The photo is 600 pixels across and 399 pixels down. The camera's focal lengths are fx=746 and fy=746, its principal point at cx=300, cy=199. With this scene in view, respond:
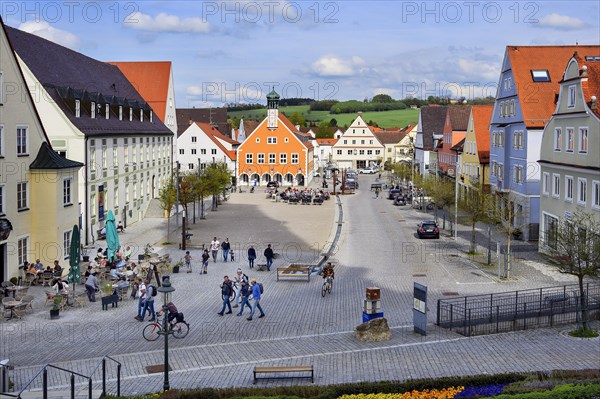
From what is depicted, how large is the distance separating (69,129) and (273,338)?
86.6ft

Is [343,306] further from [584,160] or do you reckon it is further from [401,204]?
[401,204]

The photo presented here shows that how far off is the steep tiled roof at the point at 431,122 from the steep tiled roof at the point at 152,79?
A: 37865 millimetres

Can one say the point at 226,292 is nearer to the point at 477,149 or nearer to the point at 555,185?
the point at 555,185

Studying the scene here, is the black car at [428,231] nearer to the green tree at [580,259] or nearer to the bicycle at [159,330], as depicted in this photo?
the green tree at [580,259]

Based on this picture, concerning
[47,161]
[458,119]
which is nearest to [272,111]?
[458,119]

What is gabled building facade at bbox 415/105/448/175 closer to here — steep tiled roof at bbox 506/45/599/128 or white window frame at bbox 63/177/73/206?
steep tiled roof at bbox 506/45/599/128

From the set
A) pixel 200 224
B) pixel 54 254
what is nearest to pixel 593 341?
pixel 54 254

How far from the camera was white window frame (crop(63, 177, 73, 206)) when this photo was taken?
34.5 metres

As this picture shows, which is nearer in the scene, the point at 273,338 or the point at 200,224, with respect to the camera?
the point at 273,338

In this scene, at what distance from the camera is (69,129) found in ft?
A: 143

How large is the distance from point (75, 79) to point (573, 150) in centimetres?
3203

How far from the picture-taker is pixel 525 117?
147 ft

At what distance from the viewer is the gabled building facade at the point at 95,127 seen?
43469 mm

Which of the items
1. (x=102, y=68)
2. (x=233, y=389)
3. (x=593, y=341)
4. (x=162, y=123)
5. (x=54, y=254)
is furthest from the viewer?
(x=162, y=123)
